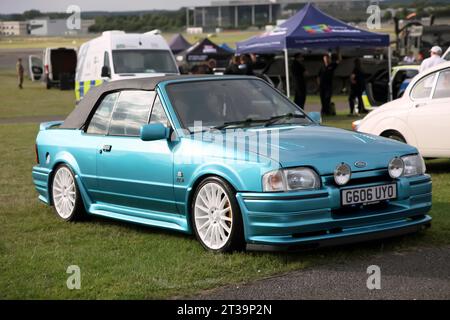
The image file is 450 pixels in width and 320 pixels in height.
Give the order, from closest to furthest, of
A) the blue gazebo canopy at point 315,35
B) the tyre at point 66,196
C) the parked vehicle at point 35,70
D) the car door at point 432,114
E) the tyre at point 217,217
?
the tyre at point 217,217 < the tyre at point 66,196 < the car door at point 432,114 < the blue gazebo canopy at point 315,35 < the parked vehicle at point 35,70

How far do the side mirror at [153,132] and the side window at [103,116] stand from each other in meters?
1.12

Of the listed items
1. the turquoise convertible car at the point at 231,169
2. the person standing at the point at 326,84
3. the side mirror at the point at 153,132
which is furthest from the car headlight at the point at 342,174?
the person standing at the point at 326,84

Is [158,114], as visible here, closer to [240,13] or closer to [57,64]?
[57,64]

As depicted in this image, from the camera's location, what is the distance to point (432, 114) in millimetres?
10586

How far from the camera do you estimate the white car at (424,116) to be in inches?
413

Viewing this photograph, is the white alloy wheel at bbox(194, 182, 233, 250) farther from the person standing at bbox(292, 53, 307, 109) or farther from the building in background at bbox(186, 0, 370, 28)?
the building in background at bbox(186, 0, 370, 28)

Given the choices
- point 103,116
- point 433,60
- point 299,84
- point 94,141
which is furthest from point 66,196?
point 299,84

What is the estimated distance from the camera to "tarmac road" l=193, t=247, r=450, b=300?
207 inches

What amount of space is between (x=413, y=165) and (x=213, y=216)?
1687mm

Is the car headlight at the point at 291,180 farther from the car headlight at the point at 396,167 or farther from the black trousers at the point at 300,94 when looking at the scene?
the black trousers at the point at 300,94

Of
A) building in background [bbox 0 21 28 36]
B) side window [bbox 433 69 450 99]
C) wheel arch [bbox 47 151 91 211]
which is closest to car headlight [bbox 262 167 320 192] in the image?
wheel arch [bbox 47 151 91 211]

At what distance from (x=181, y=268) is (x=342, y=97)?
28.8 meters
